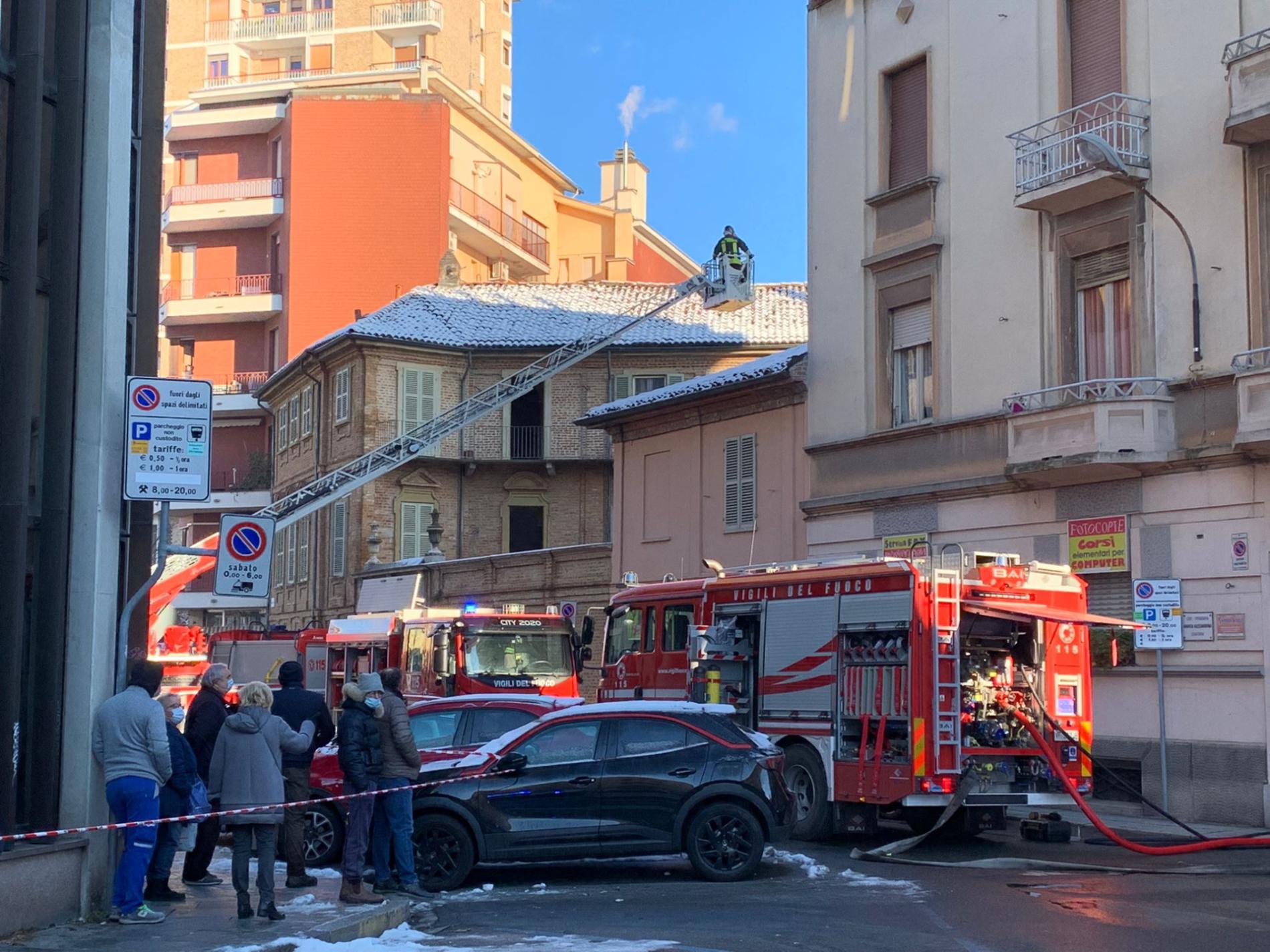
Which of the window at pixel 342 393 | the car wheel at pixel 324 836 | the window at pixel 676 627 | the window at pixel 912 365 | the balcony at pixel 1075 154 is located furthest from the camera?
the window at pixel 342 393

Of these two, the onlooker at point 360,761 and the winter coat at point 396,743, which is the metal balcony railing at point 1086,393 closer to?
the winter coat at point 396,743

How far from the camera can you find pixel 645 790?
45.1 ft

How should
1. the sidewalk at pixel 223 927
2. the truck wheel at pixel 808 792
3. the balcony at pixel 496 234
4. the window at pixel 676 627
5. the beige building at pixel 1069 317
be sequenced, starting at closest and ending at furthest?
the sidewalk at pixel 223 927, the truck wheel at pixel 808 792, the beige building at pixel 1069 317, the window at pixel 676 627, the balcony at pixel 496 234

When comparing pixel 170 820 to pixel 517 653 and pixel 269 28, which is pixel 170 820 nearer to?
pixel 517 653

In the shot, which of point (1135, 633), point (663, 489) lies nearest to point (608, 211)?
point (663, 489)

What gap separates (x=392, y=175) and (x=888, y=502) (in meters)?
34.7

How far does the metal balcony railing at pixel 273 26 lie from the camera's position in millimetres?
66438

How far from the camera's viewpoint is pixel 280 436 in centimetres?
5238

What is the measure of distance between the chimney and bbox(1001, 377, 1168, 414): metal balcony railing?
154ft

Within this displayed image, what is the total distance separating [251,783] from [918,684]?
6.80 meters

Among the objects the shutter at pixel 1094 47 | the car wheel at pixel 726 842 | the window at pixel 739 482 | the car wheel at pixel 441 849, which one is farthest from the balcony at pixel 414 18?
the car wheel at pixel 726 842

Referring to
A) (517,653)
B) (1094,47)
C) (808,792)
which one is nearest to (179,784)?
(808,792)

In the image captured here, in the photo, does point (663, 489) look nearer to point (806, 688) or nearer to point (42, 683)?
point (806, 688)

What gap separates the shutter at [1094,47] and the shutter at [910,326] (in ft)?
12.5
